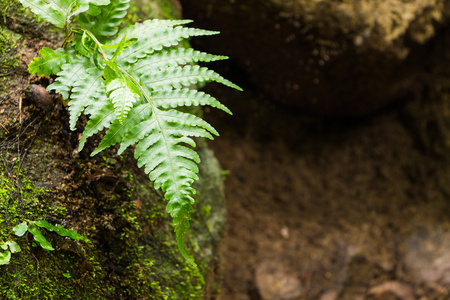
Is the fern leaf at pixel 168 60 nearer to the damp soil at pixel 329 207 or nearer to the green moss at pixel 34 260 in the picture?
the green moss at pixel 34 260

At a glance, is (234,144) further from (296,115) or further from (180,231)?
(180,231)

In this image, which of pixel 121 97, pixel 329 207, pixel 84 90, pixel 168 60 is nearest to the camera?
pixel 121 97

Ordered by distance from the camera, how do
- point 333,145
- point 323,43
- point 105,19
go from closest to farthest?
point 105,19 → point 323,43 → point 333,145

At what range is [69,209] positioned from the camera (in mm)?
1939

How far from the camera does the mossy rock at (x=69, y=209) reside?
5.90 ft

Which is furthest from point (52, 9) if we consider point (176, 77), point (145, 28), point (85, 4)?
point (176, 77)

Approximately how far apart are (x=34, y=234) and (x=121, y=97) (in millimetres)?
771

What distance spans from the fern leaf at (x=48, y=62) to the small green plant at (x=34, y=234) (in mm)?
719

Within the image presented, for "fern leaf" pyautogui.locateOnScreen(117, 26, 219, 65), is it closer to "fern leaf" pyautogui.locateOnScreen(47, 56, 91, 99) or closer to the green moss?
"fern leaf" pyautogui.locateOnScreen(47, 56, 91, 99)

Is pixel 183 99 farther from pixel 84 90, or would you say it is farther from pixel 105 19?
pixel 105 19

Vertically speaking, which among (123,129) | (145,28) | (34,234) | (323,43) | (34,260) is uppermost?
(323,43)

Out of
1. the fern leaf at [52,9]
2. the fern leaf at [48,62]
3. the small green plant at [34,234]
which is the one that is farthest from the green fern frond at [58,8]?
the small green plant at [34,234]

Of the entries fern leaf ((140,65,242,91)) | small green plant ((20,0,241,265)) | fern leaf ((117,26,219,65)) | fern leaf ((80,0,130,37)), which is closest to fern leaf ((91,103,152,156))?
small green plant ((20,0,241,265))

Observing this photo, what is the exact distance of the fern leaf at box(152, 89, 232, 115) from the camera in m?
1.75
